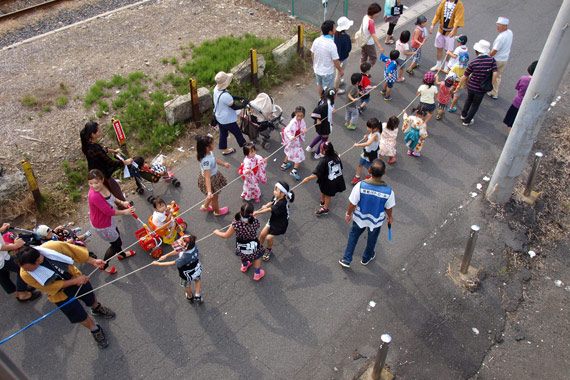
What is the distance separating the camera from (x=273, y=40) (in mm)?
11414

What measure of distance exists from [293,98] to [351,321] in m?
5.81

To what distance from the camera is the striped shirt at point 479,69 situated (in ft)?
27.3

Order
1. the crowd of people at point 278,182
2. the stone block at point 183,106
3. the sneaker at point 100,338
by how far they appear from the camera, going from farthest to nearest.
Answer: the stone block at point 183,106, the sneaker at point 100,338, the crowd of people at point 278,182

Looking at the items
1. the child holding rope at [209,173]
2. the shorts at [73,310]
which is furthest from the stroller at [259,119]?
the shorts at [73,310]

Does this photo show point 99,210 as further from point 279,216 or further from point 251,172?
point 279,216

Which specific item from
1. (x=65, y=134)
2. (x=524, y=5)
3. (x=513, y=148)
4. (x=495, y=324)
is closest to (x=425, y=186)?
(x=513, y=148)

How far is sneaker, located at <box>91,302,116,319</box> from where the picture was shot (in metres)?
5.82

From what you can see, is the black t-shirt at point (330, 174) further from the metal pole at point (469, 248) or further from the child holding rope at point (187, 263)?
the child holding rope at point (187, 263)

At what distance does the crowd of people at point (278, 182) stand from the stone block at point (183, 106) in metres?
1.27

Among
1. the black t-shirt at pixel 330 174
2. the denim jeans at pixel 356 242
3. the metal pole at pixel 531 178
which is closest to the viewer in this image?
the denim jeans at pixel 356 242

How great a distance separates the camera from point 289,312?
5.95 meters

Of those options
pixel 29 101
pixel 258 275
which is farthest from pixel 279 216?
pixel 29 101

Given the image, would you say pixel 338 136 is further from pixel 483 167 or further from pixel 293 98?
pixel 483 167

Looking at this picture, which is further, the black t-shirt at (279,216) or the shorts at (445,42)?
the shorts at (445,42)
